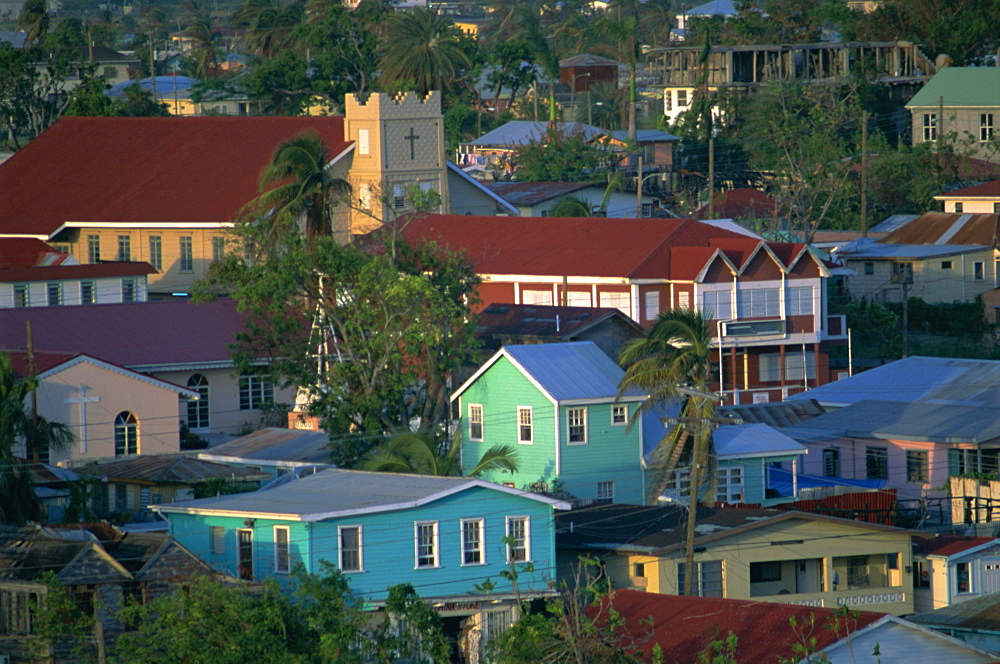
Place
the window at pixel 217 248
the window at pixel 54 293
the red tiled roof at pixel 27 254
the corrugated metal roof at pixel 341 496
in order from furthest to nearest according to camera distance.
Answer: the window at pixel 217 248 < the red tiled roof at pixel 27 254 < the window at pixel 54 293 < the corrugated metal roof at pixel 341 496

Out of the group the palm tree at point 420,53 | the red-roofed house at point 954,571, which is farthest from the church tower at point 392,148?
the red-roofed house at point 954,571

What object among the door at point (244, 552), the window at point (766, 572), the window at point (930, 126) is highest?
the window at point (930, 126)

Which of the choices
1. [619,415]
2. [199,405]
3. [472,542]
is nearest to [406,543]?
[472,542]

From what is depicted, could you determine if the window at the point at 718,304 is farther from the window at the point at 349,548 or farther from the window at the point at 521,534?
the window at the point at 349,548

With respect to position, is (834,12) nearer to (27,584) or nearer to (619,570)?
(619,570)

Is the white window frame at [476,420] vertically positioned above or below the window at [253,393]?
below

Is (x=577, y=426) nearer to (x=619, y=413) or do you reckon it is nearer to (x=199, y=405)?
(x=619, y=413)

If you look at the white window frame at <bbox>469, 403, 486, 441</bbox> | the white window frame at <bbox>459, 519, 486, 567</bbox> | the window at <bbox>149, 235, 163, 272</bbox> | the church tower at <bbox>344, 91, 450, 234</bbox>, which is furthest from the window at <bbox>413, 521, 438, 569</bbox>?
the window at <bbox>149, 235, 163, 272</bbox>

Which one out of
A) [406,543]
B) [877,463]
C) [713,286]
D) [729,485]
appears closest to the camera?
[406,543]
